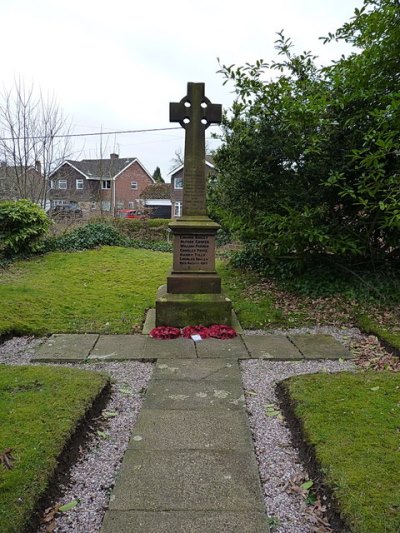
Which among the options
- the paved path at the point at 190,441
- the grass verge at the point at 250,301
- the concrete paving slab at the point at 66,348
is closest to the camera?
the paved path at the point at 190,441

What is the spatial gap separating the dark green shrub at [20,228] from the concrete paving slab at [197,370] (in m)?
9.12

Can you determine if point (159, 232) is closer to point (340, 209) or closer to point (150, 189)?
point (340, 209)

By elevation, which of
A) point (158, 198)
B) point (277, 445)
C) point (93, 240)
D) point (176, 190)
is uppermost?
point (176, 190)

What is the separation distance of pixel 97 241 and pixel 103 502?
41.7 feet

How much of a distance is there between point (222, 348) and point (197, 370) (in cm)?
86

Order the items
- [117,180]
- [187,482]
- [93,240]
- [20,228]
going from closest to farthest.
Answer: [187,482] < [20,228] < [93,240] < [117,180]

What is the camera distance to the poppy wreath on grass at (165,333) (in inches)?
221

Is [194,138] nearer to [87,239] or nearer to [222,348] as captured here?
[222,348]

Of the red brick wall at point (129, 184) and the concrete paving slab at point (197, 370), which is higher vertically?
the red brick wall at point (129, 184)

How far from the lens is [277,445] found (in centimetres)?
306

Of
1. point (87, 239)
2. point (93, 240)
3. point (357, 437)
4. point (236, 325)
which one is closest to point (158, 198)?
point (93, 240)

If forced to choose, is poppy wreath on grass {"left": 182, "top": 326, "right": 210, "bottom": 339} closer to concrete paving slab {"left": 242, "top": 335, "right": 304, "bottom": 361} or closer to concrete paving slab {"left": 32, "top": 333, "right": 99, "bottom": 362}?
concrete paving slab {"left": 242, "top": 335, "right": 304, "bottom": 361}

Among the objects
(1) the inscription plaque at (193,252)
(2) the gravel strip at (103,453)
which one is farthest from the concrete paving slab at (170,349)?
(1) the inscription plaque at (193,252)

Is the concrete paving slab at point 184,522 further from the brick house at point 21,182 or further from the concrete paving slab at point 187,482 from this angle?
the brick house at point 21,182
